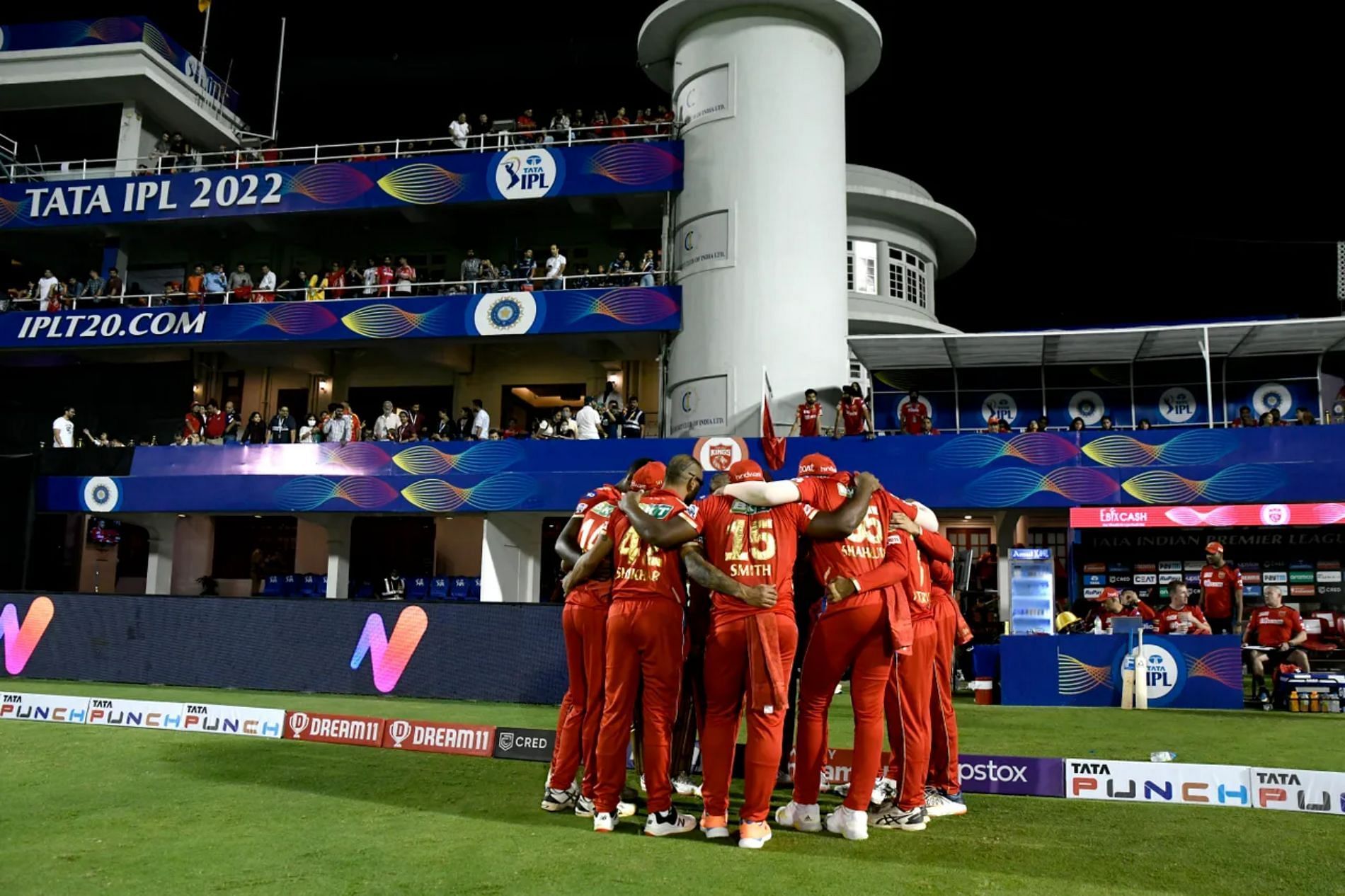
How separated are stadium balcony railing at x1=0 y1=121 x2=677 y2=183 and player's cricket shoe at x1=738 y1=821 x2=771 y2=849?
24150 millimetres

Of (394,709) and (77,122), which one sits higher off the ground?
(77,122)

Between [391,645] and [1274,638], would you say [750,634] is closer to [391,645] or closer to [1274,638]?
[391,645]

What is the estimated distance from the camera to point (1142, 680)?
1523 cm

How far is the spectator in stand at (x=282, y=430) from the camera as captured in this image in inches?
1122

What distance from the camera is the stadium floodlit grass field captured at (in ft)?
18.3

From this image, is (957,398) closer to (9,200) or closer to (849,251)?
(849,251)

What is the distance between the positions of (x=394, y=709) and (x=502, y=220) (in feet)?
69.0

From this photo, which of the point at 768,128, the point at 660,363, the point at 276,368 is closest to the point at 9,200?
the point at 276,368

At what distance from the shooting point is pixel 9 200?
3191cm

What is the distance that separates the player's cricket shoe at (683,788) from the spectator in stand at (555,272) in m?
21.0

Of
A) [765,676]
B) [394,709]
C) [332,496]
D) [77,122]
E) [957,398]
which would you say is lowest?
[394,709]

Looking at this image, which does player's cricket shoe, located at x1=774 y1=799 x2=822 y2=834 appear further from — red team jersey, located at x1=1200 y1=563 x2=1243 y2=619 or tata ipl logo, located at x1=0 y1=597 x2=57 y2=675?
tata ipl logo, located at x1=0 y1=597 x2=57 y2=675

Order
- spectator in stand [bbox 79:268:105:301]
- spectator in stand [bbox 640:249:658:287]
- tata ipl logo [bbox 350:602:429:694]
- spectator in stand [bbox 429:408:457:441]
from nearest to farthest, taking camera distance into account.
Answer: tata ipl logo [bbox 350:602:429:694] → spectator in stand [bbox 429:408:457:441] → spectator in stand [bbox 640:249:658:287] → spectator in stand [bbox 79:268:105:301]

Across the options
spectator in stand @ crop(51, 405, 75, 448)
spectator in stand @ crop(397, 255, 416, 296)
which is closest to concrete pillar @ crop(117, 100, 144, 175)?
spectator in stand @ crop(51, 405, 75, 448)
